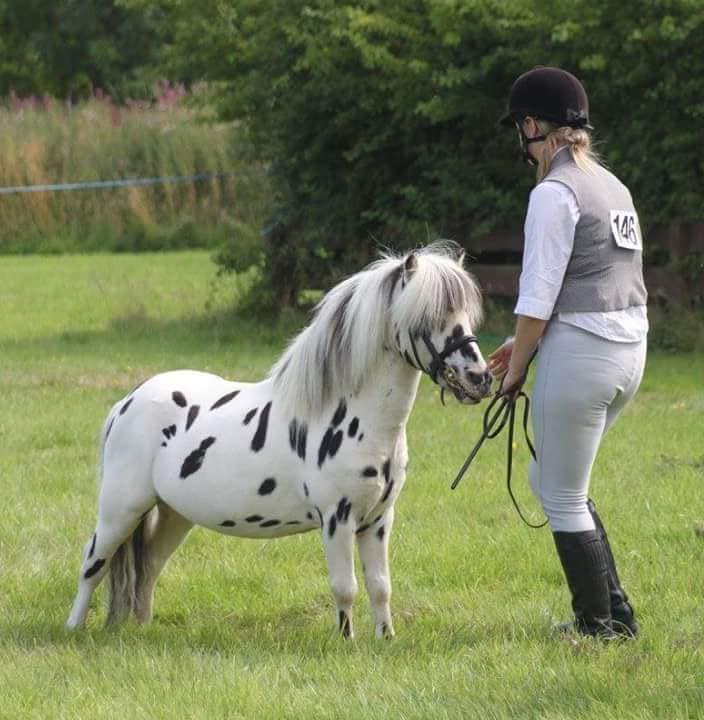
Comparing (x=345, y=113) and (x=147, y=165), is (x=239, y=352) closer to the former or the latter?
(x=345, y=113)

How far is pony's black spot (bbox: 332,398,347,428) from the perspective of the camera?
19.5 feet

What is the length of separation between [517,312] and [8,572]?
300 centimetres

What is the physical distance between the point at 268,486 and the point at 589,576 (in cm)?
127

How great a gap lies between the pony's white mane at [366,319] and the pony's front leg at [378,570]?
525 millimetres

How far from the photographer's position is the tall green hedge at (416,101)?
566 inches

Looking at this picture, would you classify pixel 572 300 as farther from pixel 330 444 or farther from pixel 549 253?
pixel 330 444

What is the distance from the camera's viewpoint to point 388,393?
19.4ft

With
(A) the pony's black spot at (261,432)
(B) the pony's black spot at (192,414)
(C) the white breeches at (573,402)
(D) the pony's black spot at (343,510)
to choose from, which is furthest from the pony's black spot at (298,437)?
(C) the white breeches at (573,402)

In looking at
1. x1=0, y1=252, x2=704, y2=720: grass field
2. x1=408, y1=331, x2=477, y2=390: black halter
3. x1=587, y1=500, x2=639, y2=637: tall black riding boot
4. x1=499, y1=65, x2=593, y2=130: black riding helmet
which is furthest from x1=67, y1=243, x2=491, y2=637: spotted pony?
x1=587, y1=500, x2=639, y2=637: tall black riding boot

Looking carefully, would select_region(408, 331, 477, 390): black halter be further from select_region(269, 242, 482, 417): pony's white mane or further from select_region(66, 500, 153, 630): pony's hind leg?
select_region(66, 500, 153, 630): pony's hind leg

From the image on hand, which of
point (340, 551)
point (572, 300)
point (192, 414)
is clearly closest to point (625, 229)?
point (572, 300)

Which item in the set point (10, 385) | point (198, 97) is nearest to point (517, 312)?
point (10, 385)

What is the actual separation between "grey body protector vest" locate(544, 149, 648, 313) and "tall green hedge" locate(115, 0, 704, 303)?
8.44 meters

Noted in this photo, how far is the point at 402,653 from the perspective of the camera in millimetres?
5715
